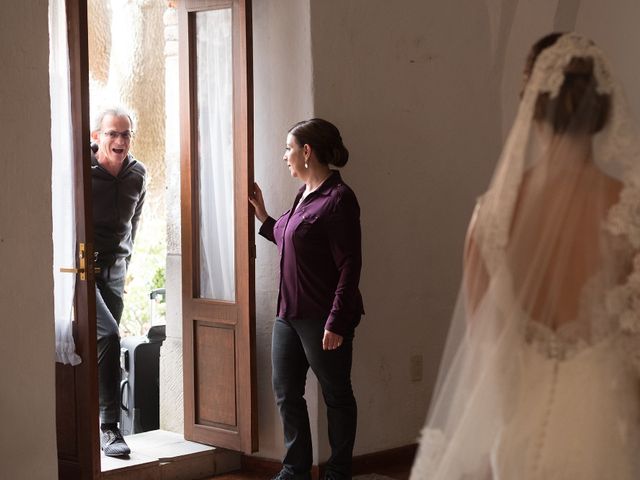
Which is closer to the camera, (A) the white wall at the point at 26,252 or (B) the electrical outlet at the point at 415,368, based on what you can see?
(A) the white wall at the point at 26,252

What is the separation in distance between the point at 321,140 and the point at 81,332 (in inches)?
51.8

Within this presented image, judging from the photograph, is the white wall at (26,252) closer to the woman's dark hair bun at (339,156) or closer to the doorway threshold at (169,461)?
the doorway threshold at (169,461)

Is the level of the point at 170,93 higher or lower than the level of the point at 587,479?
higher

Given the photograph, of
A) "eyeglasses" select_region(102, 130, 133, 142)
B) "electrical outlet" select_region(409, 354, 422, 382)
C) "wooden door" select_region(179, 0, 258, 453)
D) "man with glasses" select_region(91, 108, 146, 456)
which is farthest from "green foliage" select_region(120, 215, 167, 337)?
"electrical outlet" select_region(409, 354, 422, 382)

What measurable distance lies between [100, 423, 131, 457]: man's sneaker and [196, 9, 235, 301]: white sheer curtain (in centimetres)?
79

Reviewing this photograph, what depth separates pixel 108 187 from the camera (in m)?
5.21

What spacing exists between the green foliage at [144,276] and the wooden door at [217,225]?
2803mm

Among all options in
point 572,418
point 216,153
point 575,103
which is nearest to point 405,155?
point 216,153

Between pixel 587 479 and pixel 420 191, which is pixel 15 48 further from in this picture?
pixel 587 479

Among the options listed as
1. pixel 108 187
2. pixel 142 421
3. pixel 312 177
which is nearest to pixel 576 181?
pixel 312 177

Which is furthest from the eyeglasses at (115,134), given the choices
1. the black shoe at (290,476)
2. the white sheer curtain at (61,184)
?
the black shoe at (290,476)

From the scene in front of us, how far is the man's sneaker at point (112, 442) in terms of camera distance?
192 inches

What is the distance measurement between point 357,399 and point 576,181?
2.95 metres

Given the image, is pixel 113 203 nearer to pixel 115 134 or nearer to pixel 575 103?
pixel 115 134
